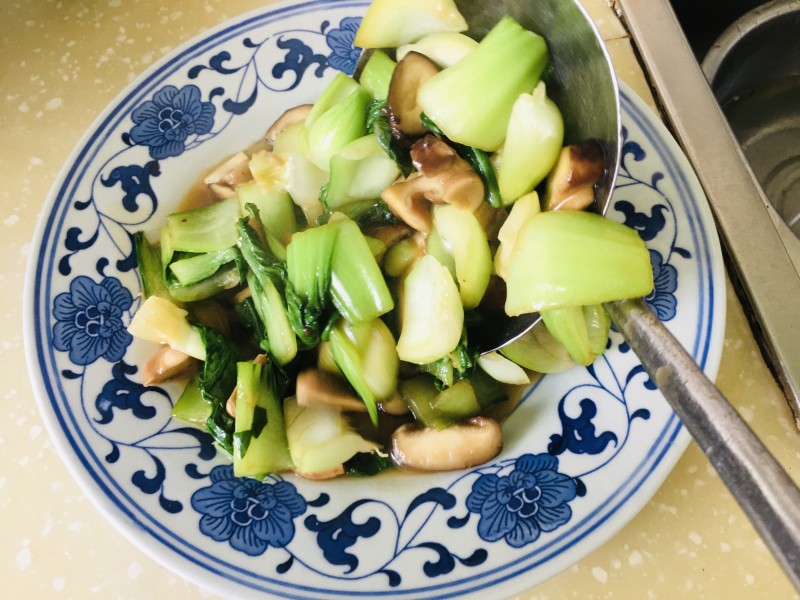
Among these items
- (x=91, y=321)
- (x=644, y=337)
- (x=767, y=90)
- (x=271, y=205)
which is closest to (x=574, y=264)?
(x=644, y=337)

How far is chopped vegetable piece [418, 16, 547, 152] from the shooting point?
0.92 meters

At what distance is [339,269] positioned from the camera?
0.96 m

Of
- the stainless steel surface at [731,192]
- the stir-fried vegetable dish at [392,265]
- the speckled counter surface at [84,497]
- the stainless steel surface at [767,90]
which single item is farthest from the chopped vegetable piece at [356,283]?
the stainless steel surface at [767,90]

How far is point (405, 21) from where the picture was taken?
41.8 inches

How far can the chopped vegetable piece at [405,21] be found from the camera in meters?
1.04

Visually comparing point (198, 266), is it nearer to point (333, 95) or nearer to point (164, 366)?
point (164, 366)

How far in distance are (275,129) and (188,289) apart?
13.7 inches

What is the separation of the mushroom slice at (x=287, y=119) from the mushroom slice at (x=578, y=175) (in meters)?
0.53

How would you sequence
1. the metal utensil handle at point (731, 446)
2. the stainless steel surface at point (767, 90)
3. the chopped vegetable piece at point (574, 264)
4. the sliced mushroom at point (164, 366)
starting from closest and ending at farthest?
the metal utensil handle at point (731, 446) → the chopped vegetable piece at point (574, 264) → the sliced mushroom at point (164, 366) → the stainless steel surface at point (767, 90)

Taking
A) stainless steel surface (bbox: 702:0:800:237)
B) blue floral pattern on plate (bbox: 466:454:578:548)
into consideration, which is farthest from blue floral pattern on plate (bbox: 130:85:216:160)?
stainless steel surface (bbox: 702:0:800:237)

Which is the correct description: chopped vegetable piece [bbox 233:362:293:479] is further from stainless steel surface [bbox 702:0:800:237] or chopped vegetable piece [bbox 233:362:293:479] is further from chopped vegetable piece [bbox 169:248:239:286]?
stainless steel surface [bbox 702:0:800:237]

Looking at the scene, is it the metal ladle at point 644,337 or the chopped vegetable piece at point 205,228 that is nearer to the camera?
the metal ladle at point 644,337

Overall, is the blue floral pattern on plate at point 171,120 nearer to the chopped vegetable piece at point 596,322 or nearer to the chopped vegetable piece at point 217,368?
the chopped vegetable piece at point 217,368

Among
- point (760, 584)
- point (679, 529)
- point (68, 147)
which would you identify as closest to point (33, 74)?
point (68, 147)
